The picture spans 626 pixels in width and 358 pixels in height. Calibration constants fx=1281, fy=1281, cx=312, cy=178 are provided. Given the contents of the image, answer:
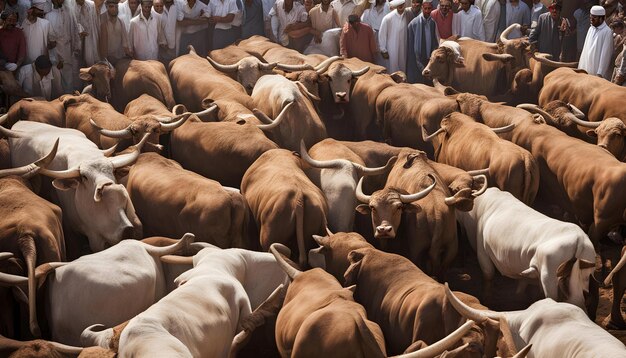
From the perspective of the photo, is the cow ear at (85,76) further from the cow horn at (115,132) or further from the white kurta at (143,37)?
the cow horn at (115,132)

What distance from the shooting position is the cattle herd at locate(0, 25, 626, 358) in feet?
36.1

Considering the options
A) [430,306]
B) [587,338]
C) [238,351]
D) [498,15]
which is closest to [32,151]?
[238,351]

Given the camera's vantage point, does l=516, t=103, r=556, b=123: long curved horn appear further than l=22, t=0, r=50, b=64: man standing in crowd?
No

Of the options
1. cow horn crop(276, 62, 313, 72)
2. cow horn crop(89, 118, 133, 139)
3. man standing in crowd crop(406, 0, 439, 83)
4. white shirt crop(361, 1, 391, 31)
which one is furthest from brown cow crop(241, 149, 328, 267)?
white shirt crop(361, 1, 391, 31)

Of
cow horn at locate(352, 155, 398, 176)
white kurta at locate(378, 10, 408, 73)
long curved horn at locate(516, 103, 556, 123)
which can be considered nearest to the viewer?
cow horn at locate(352, 155, 398, 176)

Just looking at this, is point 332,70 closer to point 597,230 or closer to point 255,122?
point 255,122

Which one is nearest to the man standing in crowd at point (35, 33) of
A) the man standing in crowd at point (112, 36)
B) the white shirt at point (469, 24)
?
the man standing in crowd at point (112, 36)

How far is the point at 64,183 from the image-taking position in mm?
14055

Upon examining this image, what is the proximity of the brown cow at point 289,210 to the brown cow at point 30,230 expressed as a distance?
2.18 metres

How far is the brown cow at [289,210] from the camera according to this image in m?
13.8

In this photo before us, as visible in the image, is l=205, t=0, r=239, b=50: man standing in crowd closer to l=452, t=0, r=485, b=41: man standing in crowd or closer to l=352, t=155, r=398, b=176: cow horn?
l=452, t=0, r=485, b=41: man standing in crowd

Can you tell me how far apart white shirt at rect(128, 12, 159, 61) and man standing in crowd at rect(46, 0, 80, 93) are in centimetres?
114

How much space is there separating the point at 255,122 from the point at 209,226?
3135 millimetres

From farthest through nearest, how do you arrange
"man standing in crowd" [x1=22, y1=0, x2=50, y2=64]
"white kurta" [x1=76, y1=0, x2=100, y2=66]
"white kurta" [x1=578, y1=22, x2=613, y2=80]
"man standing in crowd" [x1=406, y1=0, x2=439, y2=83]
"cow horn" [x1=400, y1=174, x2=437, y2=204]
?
"man standing in crowd" [x1=406, y1=0, x2=439, y2=83], "white kurta" [x1=578, y1=22, x2=613, y2=80], "white kurta" [x1=76, y1=0, x2=100, y2=66], "man standing in crowd" [x1=22, y1=0, x2=50, y2=64], "cow horn" [x1=400, y1=174, x2=437, y2=204]
